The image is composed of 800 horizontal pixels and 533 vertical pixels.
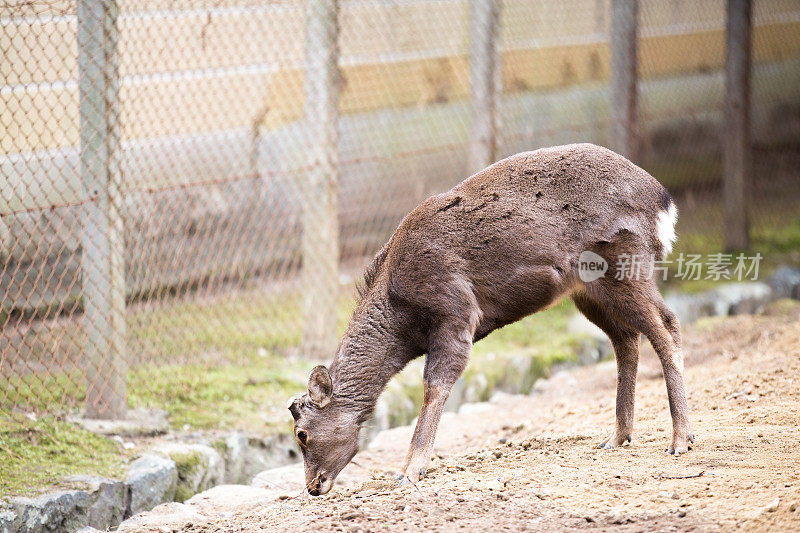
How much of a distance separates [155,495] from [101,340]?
107cm

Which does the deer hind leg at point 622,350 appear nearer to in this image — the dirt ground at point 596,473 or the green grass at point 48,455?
the dirt ground at point 596,473

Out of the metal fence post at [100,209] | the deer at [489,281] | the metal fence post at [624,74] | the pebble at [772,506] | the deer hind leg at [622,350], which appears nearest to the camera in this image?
the pebble at [772,506]

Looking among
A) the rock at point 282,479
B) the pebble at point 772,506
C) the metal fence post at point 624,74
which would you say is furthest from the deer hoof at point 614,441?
the metal fence post at point 624,74

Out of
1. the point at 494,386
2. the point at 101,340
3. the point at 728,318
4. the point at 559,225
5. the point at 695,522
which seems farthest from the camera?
the point at 728,318

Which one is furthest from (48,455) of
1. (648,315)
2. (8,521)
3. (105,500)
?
(648,315)

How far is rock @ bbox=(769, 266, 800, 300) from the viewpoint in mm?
8961

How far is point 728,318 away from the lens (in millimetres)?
8062

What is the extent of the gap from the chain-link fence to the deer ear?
62.9 inches

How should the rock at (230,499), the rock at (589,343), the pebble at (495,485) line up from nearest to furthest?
the pebble at (495,485), the rock at (230,499), the rock at (589,343)

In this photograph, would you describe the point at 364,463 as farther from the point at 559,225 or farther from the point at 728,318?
the point at 728,318

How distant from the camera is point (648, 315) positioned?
4.53 m

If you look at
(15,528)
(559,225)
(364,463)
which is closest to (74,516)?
(15,528)

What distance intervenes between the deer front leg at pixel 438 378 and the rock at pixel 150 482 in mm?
1499

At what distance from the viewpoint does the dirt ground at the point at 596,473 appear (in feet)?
11.6
